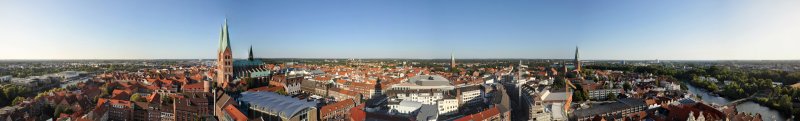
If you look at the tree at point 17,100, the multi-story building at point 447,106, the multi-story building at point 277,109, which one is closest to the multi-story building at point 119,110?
the multi-story building at point 277,109

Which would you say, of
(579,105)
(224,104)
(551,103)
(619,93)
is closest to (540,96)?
(551,103)

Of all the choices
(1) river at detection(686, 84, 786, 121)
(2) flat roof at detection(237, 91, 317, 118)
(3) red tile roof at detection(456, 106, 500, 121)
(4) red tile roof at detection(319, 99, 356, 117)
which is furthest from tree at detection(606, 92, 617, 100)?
(2) flat roof at detection(237, 91, 317, 118)

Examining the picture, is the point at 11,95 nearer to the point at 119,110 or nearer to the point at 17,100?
the point at 17,100

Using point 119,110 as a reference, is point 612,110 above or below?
below

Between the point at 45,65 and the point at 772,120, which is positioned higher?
the point at 45,65

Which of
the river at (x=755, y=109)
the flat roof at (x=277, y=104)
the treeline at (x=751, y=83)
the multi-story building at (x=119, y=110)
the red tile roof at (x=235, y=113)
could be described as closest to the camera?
the red tile roof at (x=235, y=113)

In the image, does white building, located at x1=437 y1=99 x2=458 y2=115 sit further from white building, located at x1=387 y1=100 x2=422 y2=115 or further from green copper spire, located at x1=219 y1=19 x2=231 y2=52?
green copper spire, located at x1=219 y1=19 x2=231 y2=52

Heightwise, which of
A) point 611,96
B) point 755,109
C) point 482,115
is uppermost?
point 482,115

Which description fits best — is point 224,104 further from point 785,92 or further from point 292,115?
point 785,92

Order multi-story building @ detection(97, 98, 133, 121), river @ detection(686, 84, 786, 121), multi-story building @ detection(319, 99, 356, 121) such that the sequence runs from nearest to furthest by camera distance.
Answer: multi-story building @ detection(319, 99, 356, 121) < multi-story building @ detection(97, 98, 133, 121) < river @ detection(686, 84, 786, 121)

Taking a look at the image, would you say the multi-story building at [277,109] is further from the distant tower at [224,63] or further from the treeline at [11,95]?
the treeline at [11,95]

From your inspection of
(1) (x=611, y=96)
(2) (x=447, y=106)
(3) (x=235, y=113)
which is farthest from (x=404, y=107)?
(1) (x=611, y=96)
